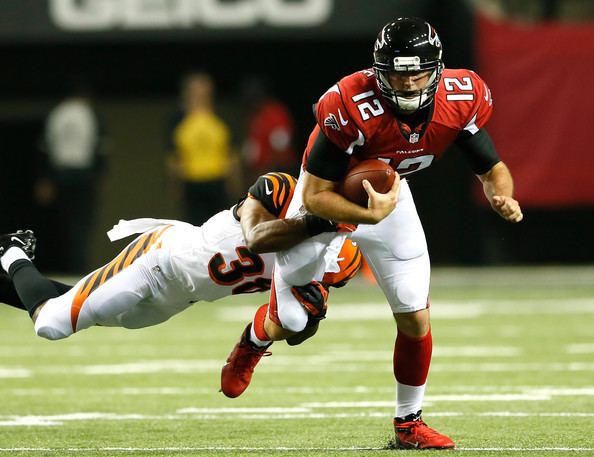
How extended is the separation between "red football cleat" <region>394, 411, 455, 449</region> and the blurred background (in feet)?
20.8

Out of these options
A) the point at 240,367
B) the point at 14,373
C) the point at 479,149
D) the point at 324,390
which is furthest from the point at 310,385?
the point at 479,149

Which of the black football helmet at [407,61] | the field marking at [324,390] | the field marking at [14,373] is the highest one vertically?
the black football helmet at [407,61]

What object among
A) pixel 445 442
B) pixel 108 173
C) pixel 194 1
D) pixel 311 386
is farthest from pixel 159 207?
pixel 445 442

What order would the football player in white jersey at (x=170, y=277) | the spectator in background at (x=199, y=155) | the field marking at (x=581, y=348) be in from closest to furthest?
the football player in white jersey at (x=170, y=277), the field marking at (x=581, y=348), the spectator in background at (x=199, y=155)

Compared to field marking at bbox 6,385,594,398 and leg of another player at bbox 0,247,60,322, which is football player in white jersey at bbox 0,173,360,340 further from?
field marking at bbox 6,385,594,398

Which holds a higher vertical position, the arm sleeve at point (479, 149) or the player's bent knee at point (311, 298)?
the arm sleeve at point (479, 149)

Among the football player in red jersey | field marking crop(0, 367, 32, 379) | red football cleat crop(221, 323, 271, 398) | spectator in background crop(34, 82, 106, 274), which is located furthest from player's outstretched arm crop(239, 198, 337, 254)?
spectator in background crop(34, 82, 106, 274)

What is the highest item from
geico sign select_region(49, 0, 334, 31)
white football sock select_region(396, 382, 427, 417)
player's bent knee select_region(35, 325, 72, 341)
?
player's bent knee select_region(35, 325, 72, 341)

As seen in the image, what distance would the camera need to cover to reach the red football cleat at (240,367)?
214 inches

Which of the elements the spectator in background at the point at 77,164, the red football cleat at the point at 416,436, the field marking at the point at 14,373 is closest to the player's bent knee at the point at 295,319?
the red football cleat at the point at 416,436

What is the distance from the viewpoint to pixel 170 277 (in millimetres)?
5379

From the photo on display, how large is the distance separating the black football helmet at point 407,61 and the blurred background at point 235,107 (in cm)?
635

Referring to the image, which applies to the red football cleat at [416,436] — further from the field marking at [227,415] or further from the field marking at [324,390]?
the field marking at [324,390]

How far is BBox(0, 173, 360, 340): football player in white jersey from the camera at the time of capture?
5.30 m
